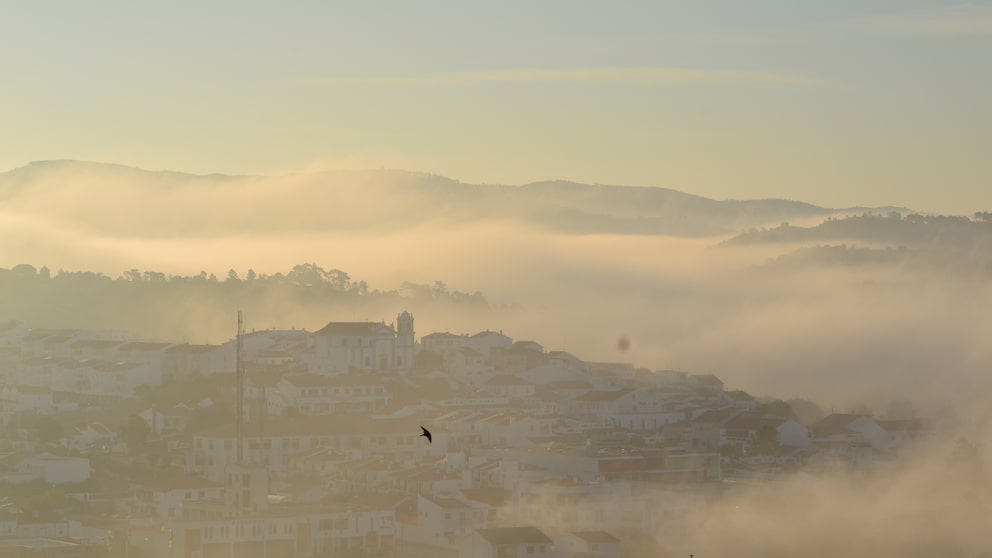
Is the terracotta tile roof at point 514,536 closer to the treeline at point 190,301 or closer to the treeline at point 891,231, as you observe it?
the treeline at point 190,301

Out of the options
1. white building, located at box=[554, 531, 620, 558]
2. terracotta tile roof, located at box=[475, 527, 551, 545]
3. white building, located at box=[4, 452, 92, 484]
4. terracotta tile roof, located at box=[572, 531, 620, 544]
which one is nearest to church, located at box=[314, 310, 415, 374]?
white building, located at box=[4, 452, 92, 484]

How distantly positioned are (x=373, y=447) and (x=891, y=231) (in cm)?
7467

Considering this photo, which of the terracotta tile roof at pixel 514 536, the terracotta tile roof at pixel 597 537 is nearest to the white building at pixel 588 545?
the terracotta tile roof at pixel 597 537

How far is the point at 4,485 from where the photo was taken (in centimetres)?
4247

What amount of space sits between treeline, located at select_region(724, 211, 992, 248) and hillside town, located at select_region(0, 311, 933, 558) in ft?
157

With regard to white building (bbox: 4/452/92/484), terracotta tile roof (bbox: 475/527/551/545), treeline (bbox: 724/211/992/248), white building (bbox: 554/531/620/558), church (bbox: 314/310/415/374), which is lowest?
white building (bbox: 554/531/620/558)

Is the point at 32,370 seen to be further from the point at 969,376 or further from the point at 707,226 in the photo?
the point at 707,226

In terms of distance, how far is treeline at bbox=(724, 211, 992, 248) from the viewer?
11375 cm

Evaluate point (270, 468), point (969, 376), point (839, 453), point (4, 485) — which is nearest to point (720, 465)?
point (839, 453)

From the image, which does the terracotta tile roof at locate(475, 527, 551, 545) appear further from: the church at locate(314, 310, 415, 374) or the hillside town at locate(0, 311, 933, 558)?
the church at locate(314, 310, 415, 374)

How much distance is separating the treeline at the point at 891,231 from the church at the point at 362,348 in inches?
2194

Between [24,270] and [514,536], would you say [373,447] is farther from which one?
[24,270]

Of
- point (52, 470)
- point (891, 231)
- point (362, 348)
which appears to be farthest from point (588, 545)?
point (891, 231)

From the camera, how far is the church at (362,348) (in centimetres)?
6019
